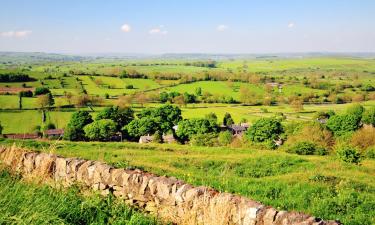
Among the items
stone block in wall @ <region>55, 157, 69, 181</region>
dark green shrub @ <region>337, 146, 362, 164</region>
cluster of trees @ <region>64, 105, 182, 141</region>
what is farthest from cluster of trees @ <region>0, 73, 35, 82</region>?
stone block in wall @ <region>55, 157, 69, 181</region>

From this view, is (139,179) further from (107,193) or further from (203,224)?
(203,224)

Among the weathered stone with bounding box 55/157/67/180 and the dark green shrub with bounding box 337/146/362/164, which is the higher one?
the weathered stone with bounding box 55/157/67/180

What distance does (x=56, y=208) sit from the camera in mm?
6582

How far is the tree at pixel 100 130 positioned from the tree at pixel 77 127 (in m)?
1.67

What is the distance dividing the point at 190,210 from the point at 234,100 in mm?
102540

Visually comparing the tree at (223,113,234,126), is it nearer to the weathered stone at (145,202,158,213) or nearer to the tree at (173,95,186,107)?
the tree at (173,95,186,107)

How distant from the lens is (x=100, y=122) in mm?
70938

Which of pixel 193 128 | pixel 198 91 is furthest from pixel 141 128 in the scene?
pixel 198 91

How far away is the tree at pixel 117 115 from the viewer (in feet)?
250

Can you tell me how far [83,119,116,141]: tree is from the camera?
2697 inches

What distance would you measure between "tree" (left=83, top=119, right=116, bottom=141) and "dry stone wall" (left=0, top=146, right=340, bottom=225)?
59.2m

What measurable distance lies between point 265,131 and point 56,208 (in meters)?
62.0

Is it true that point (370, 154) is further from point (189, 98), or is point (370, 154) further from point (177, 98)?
point (189, 98)

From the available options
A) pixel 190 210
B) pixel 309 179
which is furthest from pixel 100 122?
pixel 190 210
